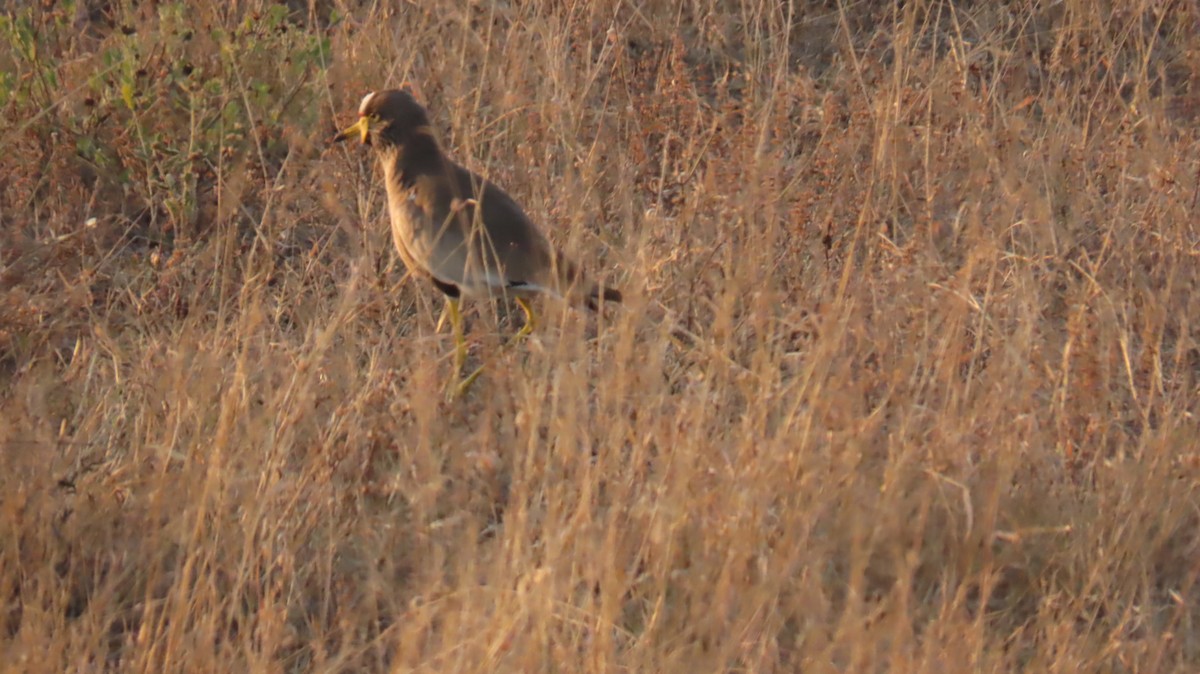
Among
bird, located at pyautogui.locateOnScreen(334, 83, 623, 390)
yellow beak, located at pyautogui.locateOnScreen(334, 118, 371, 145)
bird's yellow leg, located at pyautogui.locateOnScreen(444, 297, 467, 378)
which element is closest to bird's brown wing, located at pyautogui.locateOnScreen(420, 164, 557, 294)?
bird, located at pyautogui.locateOnScreen(334, 83, 623, 390)

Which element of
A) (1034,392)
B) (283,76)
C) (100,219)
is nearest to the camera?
(1034,392)

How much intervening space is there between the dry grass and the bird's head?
31cm

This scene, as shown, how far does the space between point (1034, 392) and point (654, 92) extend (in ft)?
6.96

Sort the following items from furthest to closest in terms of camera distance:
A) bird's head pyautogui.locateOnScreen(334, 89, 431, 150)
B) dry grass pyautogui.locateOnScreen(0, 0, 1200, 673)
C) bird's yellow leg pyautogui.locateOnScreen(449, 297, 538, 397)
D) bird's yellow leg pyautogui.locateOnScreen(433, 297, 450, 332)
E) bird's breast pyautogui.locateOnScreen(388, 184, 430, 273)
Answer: bird's head pyautogui.locateOnScreen(334, 89, 431, 150), bird's yellow leg pyautogui.locateOnScreen(433, 297, 450, 332), bird's breast pyautogui.locateOnScreen(388, 184, 430, 273), bird's yellow leg pyautogui.locateOnScreen(449, 297, 538, 397), dry grass pyautogui.locateOnScreen(0, 0, 1200, 673)

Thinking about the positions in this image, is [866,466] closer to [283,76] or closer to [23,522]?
[23,522]

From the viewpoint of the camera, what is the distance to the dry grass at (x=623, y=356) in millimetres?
3174

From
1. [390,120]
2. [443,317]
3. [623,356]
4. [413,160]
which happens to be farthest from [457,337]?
[623,356]

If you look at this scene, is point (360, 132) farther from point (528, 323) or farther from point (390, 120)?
point (528, 323)

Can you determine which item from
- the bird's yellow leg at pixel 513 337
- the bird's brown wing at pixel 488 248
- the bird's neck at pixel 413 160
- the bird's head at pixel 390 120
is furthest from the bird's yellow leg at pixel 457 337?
the bird's head at pixel 390 120

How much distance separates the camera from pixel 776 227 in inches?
186

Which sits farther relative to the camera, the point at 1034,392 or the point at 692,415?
the point at 1034,392

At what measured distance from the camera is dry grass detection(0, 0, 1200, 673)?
3174mm

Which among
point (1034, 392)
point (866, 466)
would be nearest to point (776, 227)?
point (1034, 392)

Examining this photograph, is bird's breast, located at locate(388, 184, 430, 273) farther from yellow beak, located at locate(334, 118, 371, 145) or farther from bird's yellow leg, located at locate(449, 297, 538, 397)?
yellow beak, located at locate(334, 118, 371, 145)
